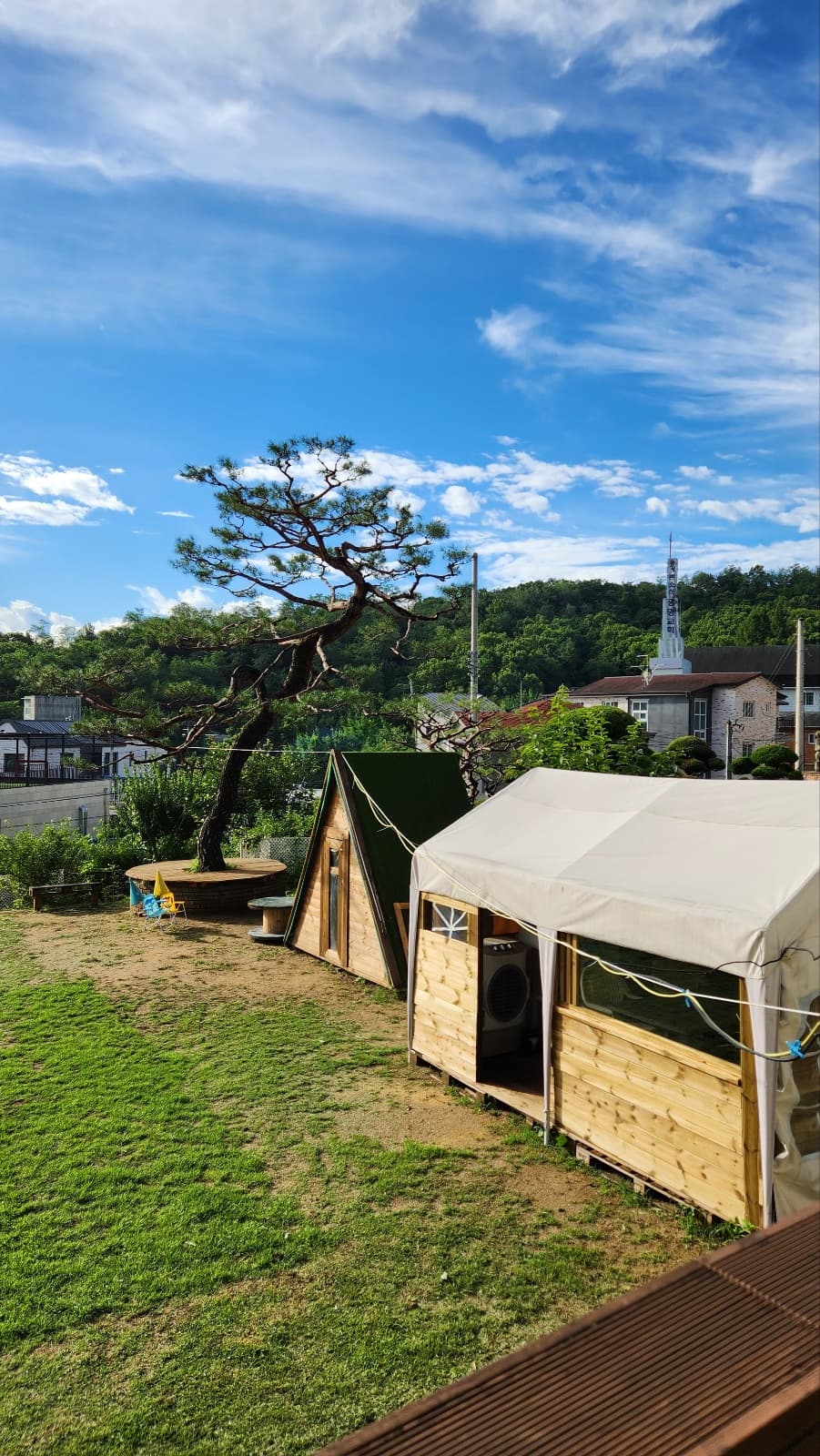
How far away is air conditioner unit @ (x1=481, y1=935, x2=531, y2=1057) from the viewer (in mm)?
7910

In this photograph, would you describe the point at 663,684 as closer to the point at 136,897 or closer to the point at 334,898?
the point at 136,897

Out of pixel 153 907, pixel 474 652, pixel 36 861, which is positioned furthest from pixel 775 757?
pixel 36 861

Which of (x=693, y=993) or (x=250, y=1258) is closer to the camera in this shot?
(x=250, y=1258)

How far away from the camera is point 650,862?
6.32m

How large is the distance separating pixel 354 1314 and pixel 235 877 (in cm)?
1211

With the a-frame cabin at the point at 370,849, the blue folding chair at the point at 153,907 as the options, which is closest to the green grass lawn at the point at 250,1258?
the a-frame cabin at the point at 370,849

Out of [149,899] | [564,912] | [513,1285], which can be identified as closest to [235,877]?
[149,899]

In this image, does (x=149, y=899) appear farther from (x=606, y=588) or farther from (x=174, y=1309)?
(x=606, y=588)

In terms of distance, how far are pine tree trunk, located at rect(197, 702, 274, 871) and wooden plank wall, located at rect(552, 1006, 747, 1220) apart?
11.5m

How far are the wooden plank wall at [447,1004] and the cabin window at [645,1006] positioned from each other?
127 centimetres

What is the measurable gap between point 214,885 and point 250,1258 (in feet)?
37.3

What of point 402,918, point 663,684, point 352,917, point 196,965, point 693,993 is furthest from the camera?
point 663,684

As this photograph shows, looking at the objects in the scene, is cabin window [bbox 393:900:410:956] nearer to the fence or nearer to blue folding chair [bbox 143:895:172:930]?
blue folding chair [bbox 143:895:172:930]

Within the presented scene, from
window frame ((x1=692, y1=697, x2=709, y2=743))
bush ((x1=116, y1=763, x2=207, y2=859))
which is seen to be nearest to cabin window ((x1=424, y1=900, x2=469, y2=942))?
bush ((x1=116, y1=763, x2=207, y2=859))
